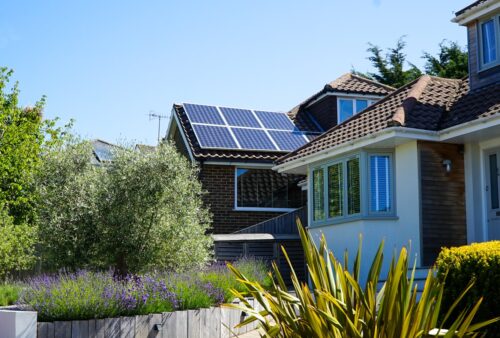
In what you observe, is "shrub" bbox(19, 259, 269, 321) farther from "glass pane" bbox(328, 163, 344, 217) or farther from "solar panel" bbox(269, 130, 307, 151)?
"solar panel" bbox(269, 130, 307, 151)

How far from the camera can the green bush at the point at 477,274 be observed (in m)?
8.24

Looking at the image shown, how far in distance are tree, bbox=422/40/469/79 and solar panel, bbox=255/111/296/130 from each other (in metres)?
12.9

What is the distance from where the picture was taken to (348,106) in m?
25.9

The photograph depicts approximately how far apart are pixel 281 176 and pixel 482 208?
9.45 metres

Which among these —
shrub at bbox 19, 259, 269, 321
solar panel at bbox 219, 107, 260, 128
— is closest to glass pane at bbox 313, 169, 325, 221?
shrub at bbox 19, 259, 269, 321

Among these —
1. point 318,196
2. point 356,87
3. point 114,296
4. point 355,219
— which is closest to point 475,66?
point 355,219

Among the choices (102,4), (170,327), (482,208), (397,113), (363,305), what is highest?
(102,4)

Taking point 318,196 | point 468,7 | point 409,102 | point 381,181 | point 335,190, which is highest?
point 468,7

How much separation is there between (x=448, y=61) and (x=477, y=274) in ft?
101

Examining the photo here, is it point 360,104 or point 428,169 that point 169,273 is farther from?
point 360,104

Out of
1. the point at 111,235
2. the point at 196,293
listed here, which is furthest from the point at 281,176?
the point at 196,293

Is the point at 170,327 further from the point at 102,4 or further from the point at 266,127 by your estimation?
the point at 266,127

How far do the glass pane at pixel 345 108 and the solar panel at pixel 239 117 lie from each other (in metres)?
3.22

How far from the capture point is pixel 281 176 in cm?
2389
